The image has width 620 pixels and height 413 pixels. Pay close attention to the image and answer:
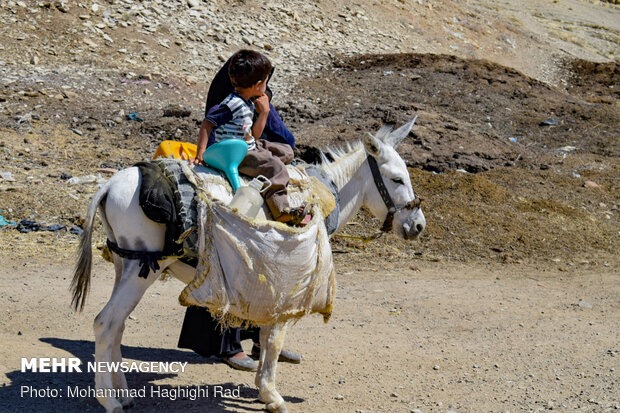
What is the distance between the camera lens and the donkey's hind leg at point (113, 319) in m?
3.97

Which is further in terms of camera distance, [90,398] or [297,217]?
[90,398]

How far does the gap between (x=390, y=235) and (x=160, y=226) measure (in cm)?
527

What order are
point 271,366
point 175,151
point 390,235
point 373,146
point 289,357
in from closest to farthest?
point 271,366
point 175,151
point 373,146
point 289,357
point 390,235

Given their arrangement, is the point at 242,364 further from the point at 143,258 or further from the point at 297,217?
the point at 143,258

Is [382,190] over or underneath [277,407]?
over

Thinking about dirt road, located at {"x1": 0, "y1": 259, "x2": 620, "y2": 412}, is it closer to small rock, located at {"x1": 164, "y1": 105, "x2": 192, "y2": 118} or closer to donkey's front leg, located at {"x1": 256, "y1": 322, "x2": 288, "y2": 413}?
donkey's front leg, located at {"x1": 256, "y1": 322, "x2": 288, "y2": 413}

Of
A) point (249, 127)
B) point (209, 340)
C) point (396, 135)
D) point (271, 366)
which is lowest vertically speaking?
point (209, 340)

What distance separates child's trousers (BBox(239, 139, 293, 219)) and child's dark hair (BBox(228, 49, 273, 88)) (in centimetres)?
42

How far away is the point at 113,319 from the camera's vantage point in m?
3.97

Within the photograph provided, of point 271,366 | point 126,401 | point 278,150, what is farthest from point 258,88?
point 126,401

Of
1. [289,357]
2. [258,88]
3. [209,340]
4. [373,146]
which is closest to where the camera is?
[258,88]

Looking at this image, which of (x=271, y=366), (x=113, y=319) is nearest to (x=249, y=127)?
(x=113, y=319)

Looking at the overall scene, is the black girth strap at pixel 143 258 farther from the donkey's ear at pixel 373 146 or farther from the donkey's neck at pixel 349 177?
the donkey's ear at pixel 373 146

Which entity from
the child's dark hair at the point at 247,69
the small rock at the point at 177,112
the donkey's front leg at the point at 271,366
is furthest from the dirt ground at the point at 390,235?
the child's dark hair at the point at 247,69
